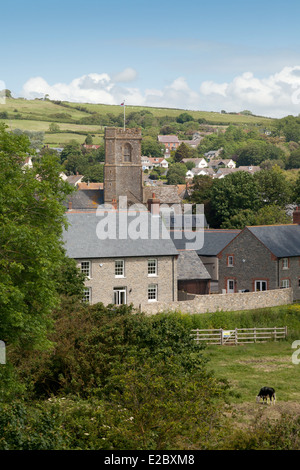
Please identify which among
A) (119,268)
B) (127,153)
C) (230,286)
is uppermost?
(127,153)

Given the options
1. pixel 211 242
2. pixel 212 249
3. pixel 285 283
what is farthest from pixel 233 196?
pixel 285 283

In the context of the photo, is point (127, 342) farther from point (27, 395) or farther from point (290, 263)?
point (290, 263)

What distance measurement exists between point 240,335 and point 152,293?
9.63 metres

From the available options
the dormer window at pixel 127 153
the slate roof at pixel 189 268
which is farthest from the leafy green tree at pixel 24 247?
the dormer window at pixel 127 153

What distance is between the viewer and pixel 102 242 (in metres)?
53.6

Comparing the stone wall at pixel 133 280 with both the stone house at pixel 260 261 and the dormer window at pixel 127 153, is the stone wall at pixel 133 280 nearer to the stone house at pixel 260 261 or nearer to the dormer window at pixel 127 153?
the stone house at pixel 260 261

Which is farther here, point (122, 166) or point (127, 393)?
point (122, 166)

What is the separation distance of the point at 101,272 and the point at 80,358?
26.4m

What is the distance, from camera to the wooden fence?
150ft

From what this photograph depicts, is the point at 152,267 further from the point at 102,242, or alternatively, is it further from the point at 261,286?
the point at 261,286

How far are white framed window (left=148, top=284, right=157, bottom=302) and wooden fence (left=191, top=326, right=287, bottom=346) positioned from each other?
8.28 meters

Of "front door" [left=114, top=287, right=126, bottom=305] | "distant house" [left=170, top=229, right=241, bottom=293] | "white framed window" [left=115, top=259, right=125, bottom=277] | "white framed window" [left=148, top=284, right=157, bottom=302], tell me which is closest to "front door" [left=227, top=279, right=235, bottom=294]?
"distant house" [left=170, top=229, right=241, bottom=293]

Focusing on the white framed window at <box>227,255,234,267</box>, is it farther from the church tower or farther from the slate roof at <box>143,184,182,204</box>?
the slate roof at <box>143,184,182,204</box>

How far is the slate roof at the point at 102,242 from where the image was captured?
52.5 meters
